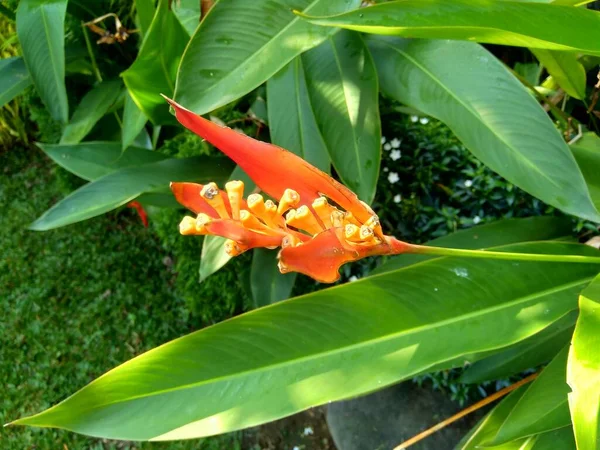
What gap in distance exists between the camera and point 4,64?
1546mm

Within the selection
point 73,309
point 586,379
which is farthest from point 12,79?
point 586,379

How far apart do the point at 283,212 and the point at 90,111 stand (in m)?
1.29

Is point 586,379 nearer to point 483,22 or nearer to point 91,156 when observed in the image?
point 483,22

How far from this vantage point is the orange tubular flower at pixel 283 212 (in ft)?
1.21

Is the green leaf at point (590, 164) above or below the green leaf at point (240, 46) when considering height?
below

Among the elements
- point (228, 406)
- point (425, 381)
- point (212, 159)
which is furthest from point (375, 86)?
point (425, 381)

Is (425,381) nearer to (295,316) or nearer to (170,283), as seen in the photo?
(295,316)

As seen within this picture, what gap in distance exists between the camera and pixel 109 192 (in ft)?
3.45

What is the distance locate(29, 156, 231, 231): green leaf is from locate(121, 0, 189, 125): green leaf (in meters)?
0.13

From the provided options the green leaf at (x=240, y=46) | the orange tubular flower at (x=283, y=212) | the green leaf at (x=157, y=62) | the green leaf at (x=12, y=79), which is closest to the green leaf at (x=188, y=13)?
the green leaf at (x=157, y=62)

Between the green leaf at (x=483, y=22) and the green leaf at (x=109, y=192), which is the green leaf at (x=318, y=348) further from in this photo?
the green leaf at (x=109, y=192)

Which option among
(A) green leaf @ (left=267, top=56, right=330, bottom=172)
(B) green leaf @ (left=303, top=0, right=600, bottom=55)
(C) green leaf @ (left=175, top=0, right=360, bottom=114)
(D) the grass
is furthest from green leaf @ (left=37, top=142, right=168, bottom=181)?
(B) green leaf @ (left=303, top=0, right=600, bottom=55)

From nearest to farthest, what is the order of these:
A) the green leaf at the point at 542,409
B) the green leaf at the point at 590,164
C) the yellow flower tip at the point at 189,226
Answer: the yellow flower tip at the point at 189,226
the green leaf at the point at 542,409
the green leaf at the point at 590,164

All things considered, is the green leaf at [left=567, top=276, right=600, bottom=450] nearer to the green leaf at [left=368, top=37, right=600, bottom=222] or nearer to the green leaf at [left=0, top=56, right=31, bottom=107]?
the green leaf at [left=368, top=37, right=600, bottom=222]
